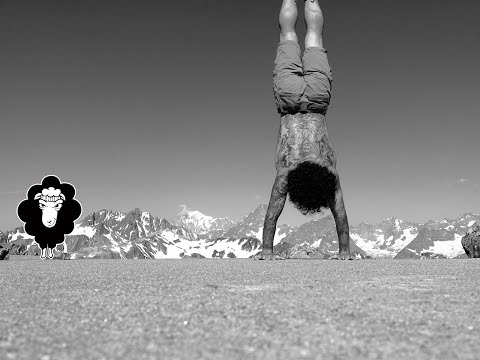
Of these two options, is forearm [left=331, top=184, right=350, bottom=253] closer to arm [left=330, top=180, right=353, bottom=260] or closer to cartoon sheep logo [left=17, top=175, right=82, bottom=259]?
arm [left=330, top=180, right=353, bottom=260]

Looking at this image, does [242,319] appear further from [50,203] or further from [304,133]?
[50,203]

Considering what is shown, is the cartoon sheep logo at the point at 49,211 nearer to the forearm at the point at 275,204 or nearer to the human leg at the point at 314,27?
the forearm at the point at 275,204

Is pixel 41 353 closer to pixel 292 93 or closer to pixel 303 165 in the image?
pixel 303 165

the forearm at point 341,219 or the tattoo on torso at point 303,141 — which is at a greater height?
the tattoo on torso at point 303,141

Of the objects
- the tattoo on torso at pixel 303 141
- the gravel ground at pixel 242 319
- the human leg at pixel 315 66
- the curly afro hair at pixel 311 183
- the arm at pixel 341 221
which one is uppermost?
the human leg at pixel 315 66

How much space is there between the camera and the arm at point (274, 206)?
15094 mm

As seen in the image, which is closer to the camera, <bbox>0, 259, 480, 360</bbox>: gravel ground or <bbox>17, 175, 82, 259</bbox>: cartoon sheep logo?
<bbox>0, 259, 480, 360</bbox>: gravel ground

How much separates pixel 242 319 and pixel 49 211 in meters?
16.3

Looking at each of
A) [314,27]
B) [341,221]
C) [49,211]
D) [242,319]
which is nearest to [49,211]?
[49,211]

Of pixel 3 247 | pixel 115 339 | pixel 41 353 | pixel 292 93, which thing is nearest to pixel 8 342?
pixel 41 353

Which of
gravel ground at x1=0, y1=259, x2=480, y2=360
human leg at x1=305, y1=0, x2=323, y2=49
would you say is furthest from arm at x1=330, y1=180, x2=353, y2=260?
gravel ground at x1=0, y1=259, x2=480, y2=360

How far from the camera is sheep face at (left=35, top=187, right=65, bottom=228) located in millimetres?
19078

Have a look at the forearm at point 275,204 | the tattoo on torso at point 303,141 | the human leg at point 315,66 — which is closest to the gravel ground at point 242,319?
the forearm at point 275,204

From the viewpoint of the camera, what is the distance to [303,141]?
601 inches
